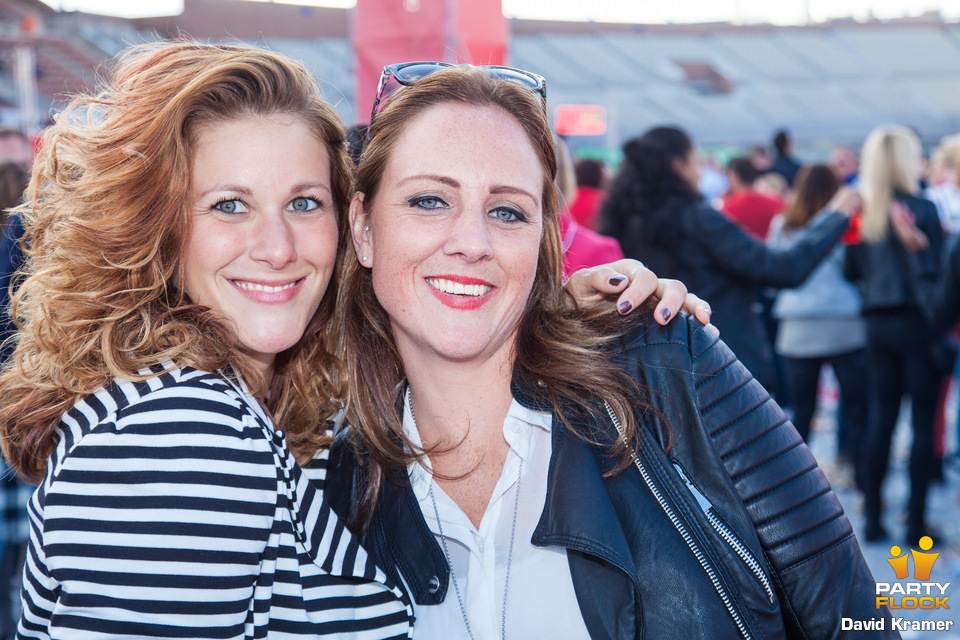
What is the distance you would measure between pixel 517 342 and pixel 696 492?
645 millimetres

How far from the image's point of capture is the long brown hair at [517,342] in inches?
74.2

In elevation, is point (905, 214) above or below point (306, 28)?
below

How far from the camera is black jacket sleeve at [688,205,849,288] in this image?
4.14 metres

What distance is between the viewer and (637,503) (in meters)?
1.69

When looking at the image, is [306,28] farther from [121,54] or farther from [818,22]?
[818,22]

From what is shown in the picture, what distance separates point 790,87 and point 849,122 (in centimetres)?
295

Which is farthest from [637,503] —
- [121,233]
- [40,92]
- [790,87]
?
[790,87]

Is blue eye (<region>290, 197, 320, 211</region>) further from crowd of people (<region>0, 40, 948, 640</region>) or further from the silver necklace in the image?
the silver necklace

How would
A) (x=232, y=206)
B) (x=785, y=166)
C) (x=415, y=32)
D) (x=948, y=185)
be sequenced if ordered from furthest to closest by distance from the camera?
(x=785, y=166) → (x=948, y=185) → (x=415, y=32) → (x=232, y=206)

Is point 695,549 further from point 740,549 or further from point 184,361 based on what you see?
point 184,361

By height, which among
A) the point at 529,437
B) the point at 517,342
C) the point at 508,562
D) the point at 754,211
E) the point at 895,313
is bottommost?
the point at 508,562

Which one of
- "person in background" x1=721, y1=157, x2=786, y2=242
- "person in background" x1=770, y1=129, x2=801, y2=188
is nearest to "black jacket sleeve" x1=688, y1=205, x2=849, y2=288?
"person in background" x1=721, y1=157, x2=786, y2=242

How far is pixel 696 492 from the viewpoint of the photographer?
5.37ft

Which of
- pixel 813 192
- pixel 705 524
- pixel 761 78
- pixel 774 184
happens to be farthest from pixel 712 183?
pixel 761 78
